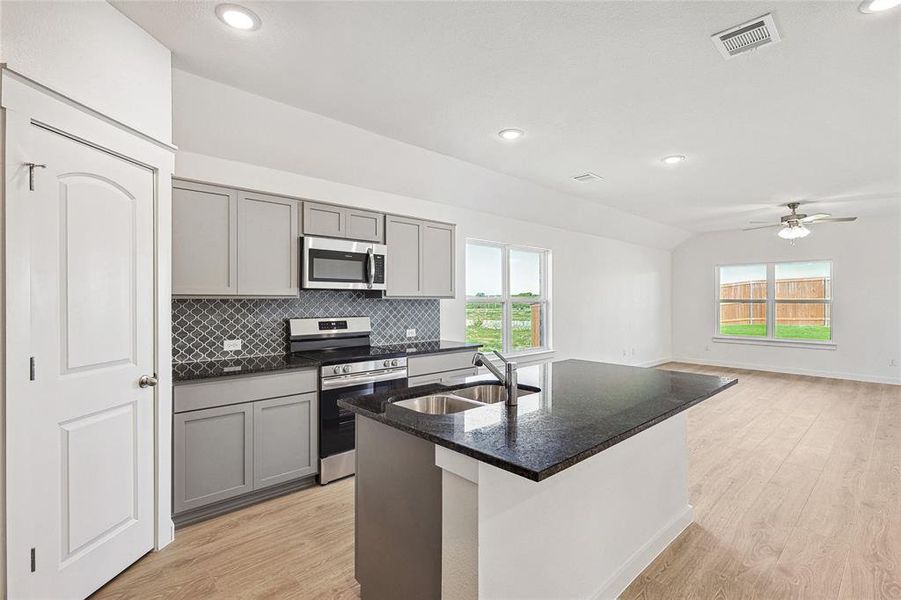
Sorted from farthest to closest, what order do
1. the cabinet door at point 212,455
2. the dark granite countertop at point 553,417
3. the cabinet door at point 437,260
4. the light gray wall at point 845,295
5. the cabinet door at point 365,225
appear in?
1. the light gray wall at point 845,295
2. the cabinet door at point 437,260
3. the cabinet door at point 365,225
4. the cabinet door at point 212,455
5. the dark granite countertop at point 553,417

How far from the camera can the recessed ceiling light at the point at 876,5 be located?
1896 mm

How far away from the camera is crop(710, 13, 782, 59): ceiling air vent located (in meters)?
2.04

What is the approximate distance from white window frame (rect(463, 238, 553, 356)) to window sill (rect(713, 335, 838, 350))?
14.8 feet

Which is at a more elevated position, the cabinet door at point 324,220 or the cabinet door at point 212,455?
the cabinet door at point 324,220

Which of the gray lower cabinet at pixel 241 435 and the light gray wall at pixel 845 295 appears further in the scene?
the light gray wall at pixel 845 295

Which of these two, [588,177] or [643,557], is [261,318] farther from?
[588,177]

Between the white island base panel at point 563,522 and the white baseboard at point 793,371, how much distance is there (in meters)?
6.90

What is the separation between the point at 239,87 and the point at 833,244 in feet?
29.5

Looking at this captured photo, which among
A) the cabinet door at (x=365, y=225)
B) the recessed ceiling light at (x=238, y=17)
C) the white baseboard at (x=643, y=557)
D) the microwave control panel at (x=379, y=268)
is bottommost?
the white baseboard at (x=643, y=557)

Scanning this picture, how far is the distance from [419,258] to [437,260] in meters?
0.24

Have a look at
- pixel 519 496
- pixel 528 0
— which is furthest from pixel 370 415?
pixel 528 0

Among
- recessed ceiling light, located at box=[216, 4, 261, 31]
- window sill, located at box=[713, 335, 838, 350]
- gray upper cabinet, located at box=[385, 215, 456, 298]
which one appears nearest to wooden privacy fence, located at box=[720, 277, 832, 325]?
window sill, located at box=[713, 335, 838, 350]

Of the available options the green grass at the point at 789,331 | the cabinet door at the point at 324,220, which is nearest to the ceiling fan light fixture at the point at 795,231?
the green grass at the point at 789,331

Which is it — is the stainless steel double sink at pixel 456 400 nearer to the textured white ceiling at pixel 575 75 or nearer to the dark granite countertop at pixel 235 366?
the dark granite countertop at pixel 235 366
